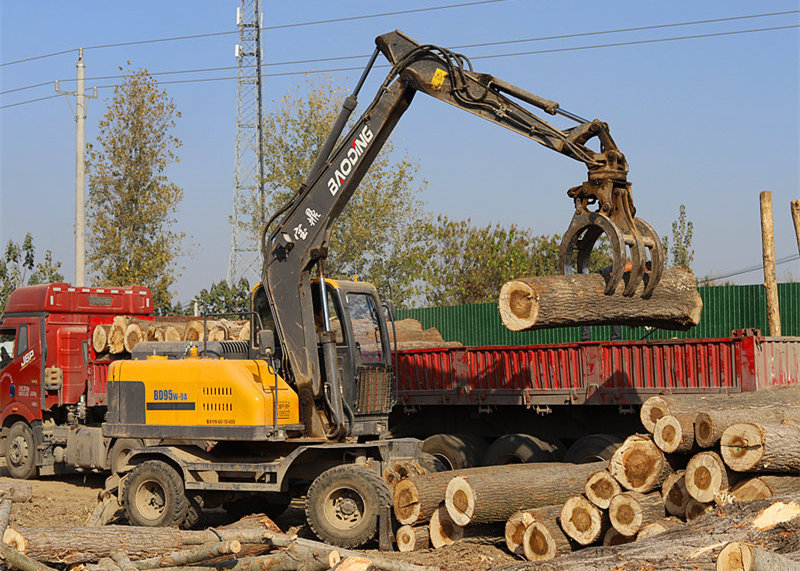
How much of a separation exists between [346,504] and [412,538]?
0.83 meters

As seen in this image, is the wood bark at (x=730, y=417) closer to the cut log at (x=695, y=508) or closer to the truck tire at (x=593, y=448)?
the cut log at (x=695, y=508)

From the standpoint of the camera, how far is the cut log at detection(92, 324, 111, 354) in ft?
53.4

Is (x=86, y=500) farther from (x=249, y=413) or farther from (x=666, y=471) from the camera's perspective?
(x=666, y=471)

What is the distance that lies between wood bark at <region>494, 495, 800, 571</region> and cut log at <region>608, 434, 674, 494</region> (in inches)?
47.9

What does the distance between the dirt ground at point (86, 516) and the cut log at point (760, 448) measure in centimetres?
232

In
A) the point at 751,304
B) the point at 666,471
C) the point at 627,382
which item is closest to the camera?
the point at 666,471

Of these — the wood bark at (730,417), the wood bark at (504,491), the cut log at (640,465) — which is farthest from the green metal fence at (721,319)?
the cut log at (640,465)

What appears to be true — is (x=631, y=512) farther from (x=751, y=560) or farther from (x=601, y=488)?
(x=751, y=560)

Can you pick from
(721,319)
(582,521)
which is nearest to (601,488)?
(582,521)

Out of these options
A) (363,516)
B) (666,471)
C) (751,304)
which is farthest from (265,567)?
(751,304)

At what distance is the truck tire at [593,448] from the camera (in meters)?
11.7

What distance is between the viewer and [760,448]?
859 cm

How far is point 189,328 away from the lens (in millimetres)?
16047

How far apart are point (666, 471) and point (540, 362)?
3510mm
